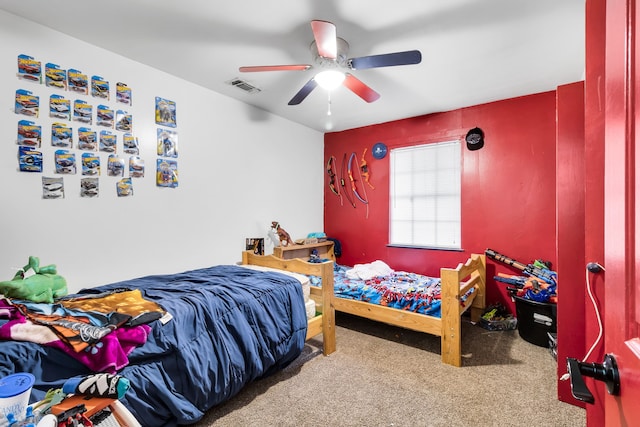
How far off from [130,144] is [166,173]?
0.36m

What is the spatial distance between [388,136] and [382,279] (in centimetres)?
186

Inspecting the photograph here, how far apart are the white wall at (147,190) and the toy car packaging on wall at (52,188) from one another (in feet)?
0.10

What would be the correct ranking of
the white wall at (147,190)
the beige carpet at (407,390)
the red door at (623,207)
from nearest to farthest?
the red door at (623,207) → the beige carpet at (407,390) → the white wall at (147,190)

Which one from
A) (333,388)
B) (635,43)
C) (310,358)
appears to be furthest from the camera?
(310,358)

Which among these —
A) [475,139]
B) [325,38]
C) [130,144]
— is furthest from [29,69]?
[475,139]

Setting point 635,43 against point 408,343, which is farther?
point 408,343

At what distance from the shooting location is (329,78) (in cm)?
221

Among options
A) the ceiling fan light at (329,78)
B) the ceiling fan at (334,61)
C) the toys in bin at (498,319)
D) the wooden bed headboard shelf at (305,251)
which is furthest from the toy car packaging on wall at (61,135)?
the toys in bin at (498,319)

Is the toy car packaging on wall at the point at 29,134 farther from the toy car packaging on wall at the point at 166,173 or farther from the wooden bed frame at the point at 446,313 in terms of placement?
the wooden bed frame at the point at 446,313

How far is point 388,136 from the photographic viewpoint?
3994mm

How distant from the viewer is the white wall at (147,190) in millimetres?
1939

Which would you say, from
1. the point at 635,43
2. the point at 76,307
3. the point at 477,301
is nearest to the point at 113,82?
the point at 76,307

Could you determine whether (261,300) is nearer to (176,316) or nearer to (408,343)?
(176,316)

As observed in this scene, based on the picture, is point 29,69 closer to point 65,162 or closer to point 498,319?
point 65,162
